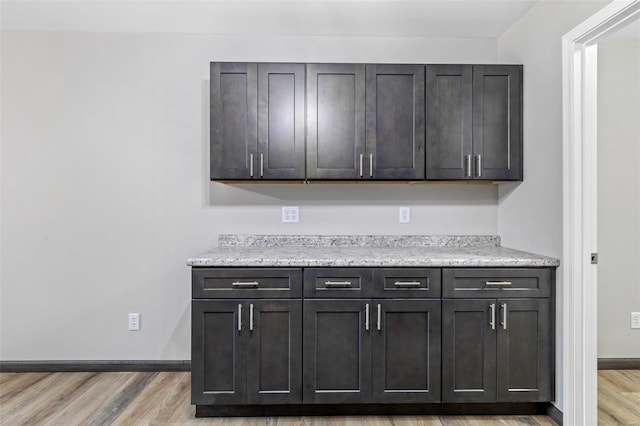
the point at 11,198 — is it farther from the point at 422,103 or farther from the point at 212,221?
the point at 422,103

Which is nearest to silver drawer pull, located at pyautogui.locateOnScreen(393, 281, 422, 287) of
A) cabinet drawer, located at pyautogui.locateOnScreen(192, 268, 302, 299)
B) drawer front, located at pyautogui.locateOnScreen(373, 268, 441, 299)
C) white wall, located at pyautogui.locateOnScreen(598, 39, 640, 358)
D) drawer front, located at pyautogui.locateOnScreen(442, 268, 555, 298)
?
drawer front, located at pyautogui.locateOnScreen(373, 268, 441, 299)

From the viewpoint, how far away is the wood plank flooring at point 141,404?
84.6 inches

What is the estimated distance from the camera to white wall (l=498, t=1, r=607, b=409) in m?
2.10

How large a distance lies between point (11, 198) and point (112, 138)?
2.73ft

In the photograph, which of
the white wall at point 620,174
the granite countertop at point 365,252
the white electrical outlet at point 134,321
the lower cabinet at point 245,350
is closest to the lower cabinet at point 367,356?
the lower cabinet at point 245,350

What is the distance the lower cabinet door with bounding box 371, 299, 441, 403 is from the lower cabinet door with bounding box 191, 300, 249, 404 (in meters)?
0.74

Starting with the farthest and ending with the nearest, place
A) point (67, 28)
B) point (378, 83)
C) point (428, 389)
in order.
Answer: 1. point (67, 28)
2. point (378, 83)
3. point (428, 389)

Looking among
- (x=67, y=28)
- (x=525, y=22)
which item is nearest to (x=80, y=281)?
(x=67, y=28)

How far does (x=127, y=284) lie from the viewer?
2805mm

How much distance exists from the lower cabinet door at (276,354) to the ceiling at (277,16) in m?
1.83

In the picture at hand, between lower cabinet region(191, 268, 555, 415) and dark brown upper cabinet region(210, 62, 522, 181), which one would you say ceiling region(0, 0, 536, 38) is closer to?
dark brown upper cabinet region(210, 62, 522, 181)

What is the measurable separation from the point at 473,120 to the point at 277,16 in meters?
1.44

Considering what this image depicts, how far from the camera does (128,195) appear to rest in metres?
2.79

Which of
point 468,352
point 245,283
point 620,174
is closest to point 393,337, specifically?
point 468,352
